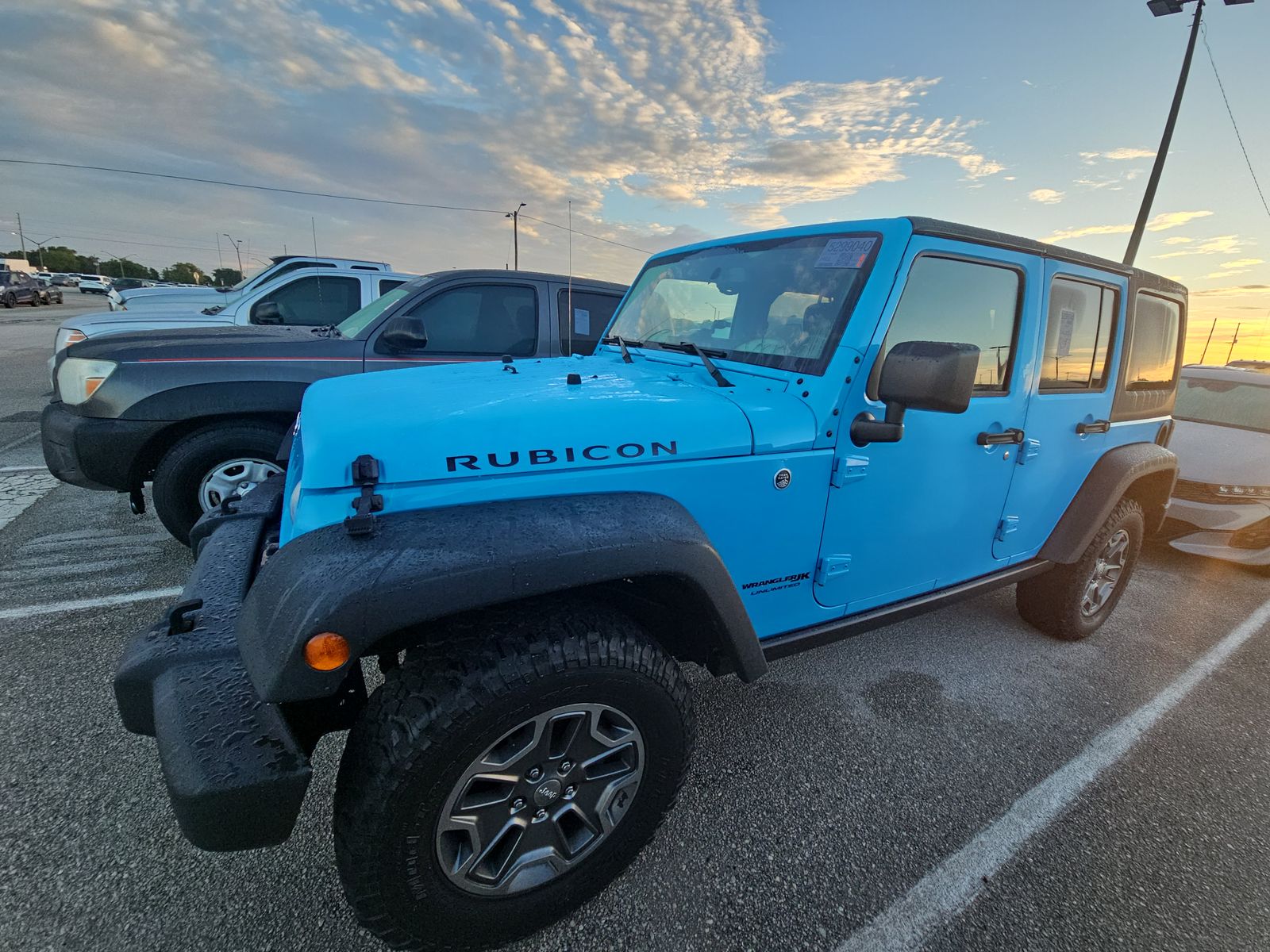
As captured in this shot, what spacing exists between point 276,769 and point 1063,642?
3.98m

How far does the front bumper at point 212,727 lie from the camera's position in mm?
1263

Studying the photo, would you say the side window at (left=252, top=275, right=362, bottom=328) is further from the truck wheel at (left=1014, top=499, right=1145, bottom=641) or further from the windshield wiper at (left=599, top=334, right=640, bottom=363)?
the truck wheel at (left=1014, top=499, right=1145, bottom=641)

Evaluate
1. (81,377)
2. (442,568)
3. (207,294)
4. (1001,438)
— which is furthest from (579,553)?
(207,294)

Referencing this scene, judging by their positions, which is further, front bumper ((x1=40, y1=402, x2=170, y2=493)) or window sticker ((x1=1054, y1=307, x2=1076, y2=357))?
front bumper ((x1=40, y1=402, x2=170, y2=493))

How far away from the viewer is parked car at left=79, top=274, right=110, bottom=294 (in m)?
46.0

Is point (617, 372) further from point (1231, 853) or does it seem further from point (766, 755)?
point (1231, 853)

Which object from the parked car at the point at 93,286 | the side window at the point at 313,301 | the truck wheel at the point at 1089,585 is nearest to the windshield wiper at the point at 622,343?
the truck wheel at the point at 1089,585

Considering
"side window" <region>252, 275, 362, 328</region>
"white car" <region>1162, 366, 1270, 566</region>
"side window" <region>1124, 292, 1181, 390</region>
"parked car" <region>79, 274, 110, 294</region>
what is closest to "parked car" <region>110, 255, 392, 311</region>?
"side window" <region>252, 275, 362, 328</region>

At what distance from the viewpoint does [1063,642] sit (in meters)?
3.49

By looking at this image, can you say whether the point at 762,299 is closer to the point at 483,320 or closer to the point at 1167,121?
the point at 483,320

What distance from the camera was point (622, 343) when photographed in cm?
283

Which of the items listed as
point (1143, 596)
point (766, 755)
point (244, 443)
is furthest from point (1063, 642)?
point (244, 443)

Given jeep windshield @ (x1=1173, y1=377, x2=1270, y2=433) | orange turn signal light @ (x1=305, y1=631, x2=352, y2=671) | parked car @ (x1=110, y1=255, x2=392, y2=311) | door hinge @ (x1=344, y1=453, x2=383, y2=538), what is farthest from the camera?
parked car @ (x1=110, y1=255, x2=392, y2=311)

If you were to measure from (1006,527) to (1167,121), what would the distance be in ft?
40.8
